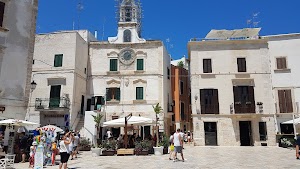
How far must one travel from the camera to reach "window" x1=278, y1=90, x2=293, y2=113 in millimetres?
24211

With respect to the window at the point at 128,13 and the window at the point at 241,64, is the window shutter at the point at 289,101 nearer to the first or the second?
the window at the point at 241,64

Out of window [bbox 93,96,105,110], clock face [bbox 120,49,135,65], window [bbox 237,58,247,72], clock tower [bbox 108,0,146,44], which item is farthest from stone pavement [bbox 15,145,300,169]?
clock tower [bbox 108,0,146,44]

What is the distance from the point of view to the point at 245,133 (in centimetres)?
2531

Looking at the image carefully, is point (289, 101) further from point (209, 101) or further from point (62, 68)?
point (62, 68)

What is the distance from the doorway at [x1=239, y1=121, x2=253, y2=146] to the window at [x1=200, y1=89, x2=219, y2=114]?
9.71ft

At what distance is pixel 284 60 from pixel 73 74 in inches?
818

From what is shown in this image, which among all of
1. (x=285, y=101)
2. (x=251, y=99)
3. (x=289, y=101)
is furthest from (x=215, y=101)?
(x=289, y=101)

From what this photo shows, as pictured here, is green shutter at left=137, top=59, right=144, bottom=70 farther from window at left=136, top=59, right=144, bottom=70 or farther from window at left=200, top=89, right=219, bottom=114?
window at left=200, top=89, right=219, bottom=114

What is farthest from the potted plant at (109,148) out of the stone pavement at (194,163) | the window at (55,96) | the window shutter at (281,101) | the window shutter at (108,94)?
the window shutter at (281,101)

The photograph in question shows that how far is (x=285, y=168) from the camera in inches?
414

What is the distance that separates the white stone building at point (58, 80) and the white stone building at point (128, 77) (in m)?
1.86

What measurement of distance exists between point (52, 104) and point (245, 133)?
19024mm

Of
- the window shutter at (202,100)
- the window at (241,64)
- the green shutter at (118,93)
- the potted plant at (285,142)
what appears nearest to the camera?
the potted plant at (285,142)

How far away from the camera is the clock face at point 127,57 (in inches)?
1097
